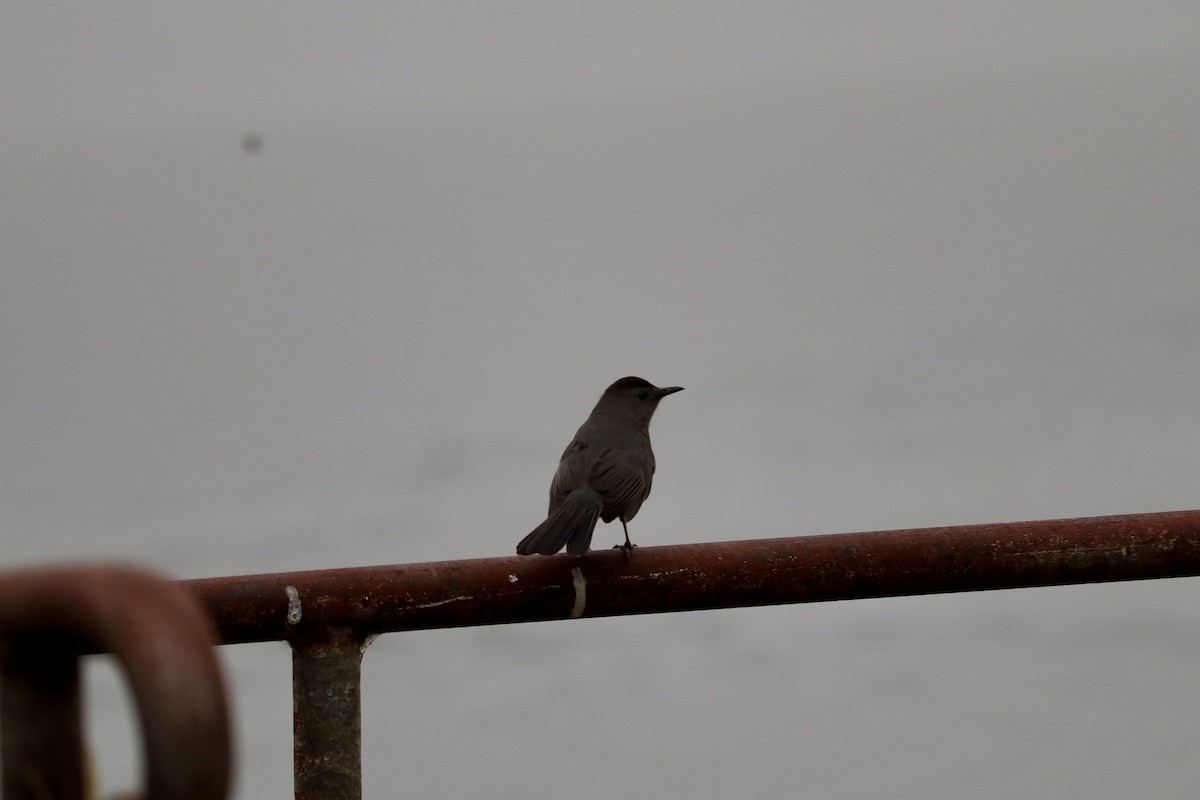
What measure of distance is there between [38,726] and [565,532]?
9.29 feet

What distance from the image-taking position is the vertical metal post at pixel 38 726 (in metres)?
0.66

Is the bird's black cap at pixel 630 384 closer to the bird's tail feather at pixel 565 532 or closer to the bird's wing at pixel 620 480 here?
the bird's wing at pixel 620 480

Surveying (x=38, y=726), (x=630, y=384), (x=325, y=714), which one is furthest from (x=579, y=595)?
(x=630, y=384)

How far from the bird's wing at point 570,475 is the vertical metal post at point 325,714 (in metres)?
1.95

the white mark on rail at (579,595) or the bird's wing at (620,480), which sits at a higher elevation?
the bird's wing at (620,480)

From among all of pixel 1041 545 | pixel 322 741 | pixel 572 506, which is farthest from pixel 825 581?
pixel 572 506

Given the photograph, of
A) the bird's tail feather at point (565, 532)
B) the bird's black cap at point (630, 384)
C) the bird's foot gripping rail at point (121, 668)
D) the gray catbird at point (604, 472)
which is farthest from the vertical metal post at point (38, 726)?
the bird's black cap at point (630, 384)

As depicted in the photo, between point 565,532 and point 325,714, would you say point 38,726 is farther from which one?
point 565,532

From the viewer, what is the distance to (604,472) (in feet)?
14.1

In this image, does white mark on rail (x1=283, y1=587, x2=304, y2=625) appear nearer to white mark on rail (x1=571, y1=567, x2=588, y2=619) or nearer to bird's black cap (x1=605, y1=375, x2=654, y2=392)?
white mark on rail (x1=571, y1=567, x2=588, y2=619)

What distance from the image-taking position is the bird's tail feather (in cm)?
337

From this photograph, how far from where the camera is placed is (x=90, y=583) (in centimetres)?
61

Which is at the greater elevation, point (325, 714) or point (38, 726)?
point (38, 726)

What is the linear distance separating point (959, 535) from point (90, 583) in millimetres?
2077
